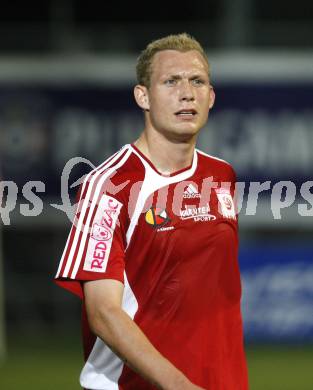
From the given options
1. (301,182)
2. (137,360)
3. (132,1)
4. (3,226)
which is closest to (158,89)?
(137,360)

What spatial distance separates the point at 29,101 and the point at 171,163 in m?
7.22

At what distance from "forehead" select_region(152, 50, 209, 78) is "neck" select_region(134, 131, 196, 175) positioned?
0.26 m

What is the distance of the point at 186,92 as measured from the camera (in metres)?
4.36

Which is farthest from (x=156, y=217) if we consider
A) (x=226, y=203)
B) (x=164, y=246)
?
(x=226, y=203)

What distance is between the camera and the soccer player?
420 centimetres

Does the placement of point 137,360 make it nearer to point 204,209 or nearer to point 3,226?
point 204,209

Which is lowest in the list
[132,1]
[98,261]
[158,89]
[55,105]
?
[98,261]

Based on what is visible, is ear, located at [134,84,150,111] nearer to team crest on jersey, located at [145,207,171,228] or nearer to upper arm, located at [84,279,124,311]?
team crest on jersey, located at [145,207,171,228]

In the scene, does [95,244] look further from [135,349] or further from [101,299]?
[135,349]

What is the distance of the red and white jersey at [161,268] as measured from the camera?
13.8ft

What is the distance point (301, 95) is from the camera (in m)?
11.6

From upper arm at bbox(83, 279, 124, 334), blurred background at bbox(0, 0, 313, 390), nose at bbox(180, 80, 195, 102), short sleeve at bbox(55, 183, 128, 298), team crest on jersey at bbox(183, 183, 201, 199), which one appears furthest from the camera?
blurred background at bbox(0, 0, 313, 390)

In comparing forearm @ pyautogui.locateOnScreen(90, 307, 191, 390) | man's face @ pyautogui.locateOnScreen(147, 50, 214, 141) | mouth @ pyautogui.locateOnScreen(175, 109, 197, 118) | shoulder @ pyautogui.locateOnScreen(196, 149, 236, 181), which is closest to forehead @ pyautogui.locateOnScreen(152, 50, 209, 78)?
man's face @ pyautogui.locateOnScreen(147, 50, 214, 141)

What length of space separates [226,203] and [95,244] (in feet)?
2.16
